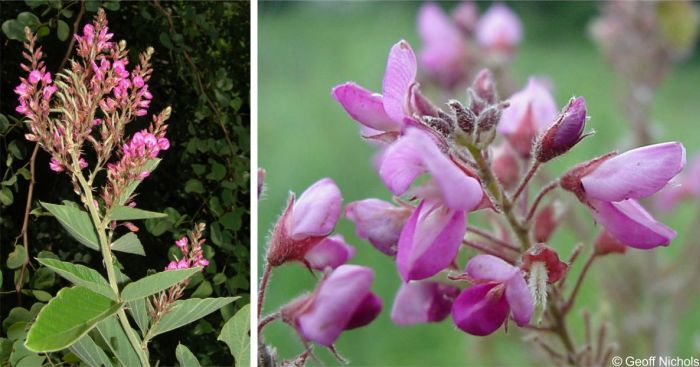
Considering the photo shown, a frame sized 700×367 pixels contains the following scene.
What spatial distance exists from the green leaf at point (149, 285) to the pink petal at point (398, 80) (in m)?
0.21

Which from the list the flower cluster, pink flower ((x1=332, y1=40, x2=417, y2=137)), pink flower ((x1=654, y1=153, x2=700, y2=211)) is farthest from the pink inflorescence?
pink flower ((x1=654, y1=153, x2=700, y2=211))

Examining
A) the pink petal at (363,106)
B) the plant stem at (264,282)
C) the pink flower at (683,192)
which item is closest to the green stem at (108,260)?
the plant stem at (264,282)

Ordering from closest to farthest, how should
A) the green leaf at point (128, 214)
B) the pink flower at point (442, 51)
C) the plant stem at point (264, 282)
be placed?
1. the plant stem at point (264, 282)
2. the green leaf at point (128, 214)
3. the pink flower at point (442, 51)

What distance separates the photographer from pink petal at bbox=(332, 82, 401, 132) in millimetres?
396

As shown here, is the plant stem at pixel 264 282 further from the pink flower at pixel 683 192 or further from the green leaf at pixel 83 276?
the pink flower at pixel 683 192

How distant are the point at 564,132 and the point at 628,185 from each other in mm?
38

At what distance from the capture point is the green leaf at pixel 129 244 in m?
0.56

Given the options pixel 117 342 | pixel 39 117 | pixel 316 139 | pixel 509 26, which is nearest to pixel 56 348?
pixel 117 342

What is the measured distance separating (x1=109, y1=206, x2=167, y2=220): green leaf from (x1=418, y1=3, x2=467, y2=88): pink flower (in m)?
0.30

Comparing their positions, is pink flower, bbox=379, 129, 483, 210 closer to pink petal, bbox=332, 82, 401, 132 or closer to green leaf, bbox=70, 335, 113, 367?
pink petal, bbox=332, 82, 401, 132

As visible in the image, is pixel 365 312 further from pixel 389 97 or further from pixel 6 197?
pixel 6 197

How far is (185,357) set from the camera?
0.58 m

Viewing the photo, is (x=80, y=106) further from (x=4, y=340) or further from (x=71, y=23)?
(x=4, y=340)

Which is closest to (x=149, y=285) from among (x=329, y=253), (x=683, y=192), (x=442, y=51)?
(x=329, y=253)
